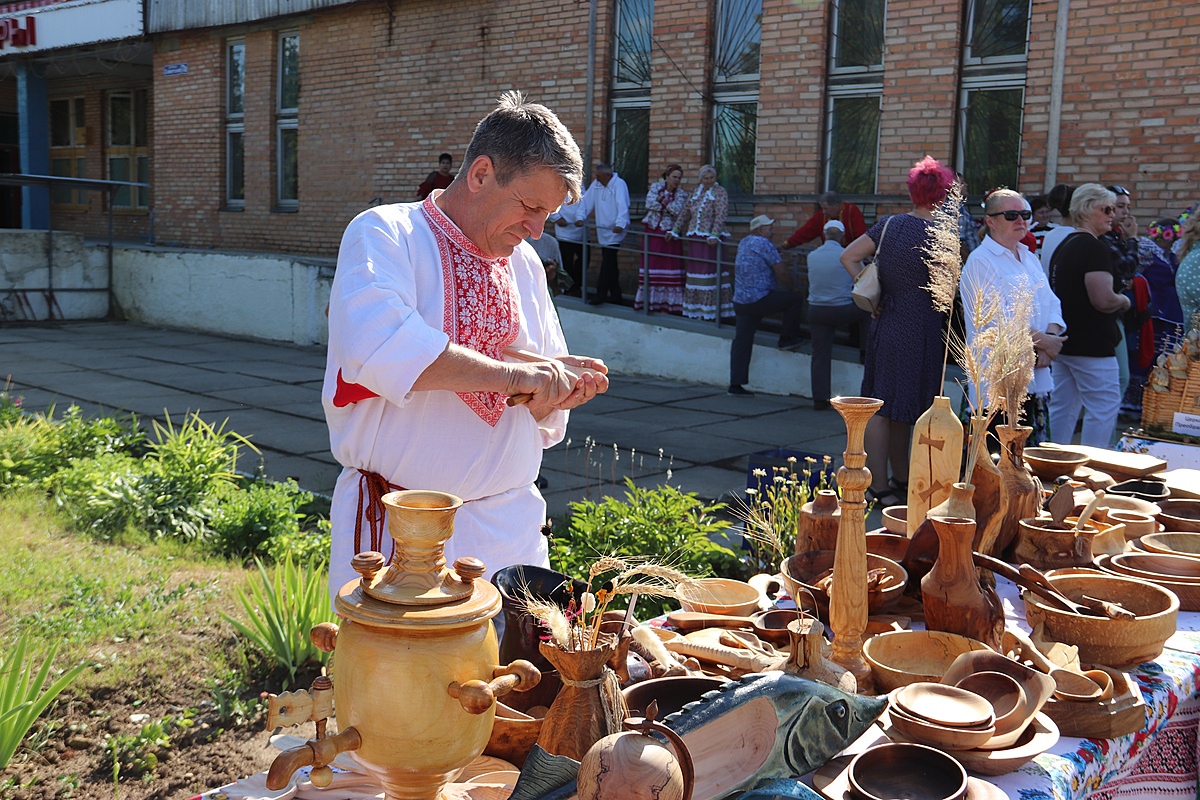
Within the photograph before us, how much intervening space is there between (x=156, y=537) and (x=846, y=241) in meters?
6.35

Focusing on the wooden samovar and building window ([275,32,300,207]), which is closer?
the wooden samovar

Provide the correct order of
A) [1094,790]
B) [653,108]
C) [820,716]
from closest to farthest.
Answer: [820,716] → [1094,790] → [653,108]

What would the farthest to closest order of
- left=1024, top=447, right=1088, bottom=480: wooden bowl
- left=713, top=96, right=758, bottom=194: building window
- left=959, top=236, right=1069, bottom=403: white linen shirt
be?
left=713, top=96, right=758, bottom=194: building window < left=959, top=236, right=1069, bottom=403: white linen shirt < left=1024, top=447, right=1088, bottom=480: wooden bowl

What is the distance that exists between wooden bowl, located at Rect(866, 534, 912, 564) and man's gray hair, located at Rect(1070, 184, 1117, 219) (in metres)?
3.79

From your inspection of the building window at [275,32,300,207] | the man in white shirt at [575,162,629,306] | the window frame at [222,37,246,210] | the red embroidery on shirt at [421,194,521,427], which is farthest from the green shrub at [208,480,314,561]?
the window frame at [222,37,246,210]

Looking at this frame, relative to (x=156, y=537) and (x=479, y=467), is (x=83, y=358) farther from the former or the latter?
(x=479, y=467)

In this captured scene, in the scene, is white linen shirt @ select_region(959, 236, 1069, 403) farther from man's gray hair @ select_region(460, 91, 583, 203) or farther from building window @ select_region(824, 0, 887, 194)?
building window @ select_region(824, 0, 887, 194)

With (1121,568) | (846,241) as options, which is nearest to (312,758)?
(1121,568)

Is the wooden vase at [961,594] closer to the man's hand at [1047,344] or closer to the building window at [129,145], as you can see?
the man's hand at [1047,344]

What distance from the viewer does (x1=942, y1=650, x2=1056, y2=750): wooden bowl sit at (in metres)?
1.66

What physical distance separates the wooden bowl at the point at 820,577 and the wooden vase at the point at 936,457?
270 millimetres

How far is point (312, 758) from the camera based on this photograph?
4.13 feet

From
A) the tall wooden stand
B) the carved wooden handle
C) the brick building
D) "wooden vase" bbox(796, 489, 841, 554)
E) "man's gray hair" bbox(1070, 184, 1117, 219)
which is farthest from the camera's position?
the brick building

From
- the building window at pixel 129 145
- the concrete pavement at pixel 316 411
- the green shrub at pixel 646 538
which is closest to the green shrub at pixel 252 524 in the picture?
the concrete pavement at pixel 316 411
